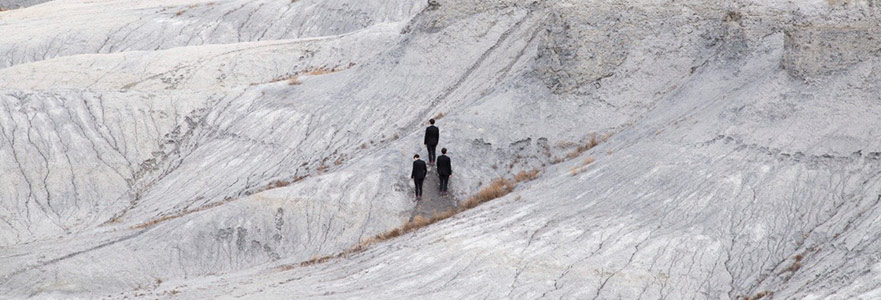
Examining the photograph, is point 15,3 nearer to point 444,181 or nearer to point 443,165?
point 444,181

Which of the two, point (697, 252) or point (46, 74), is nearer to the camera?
point (697, 252)

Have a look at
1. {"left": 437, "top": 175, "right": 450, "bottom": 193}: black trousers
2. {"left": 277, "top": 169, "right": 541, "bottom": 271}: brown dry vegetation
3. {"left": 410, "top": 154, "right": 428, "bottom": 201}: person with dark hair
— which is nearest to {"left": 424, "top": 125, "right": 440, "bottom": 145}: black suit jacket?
{"left": 410, "top": 154, "right": 428, "bottom": 201}: person with dark hair

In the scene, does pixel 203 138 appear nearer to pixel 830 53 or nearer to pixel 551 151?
pixel 551 151

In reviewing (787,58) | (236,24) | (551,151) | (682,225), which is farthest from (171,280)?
(236,24)

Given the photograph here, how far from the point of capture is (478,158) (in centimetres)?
3169

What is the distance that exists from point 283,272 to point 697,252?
32.8ft

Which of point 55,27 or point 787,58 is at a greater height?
point 55,27

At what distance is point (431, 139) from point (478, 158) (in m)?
1.45

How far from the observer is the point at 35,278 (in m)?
29.1

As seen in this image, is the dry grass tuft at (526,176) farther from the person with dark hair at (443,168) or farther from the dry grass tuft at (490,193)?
the person with dark hair at (443,168)

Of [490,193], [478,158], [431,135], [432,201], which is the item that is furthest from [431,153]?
[490,193]

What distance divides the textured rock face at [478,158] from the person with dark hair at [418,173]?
1.63ft

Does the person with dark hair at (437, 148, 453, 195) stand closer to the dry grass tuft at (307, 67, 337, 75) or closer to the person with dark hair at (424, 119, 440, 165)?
the person with dark hair at (424, 119, 440, 165)

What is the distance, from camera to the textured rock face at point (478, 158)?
24109 mm
